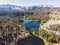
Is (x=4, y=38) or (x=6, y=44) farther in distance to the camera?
(x=4, y=38)

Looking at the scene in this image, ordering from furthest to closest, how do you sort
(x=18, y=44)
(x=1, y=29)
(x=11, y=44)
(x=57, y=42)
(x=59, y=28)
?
(x=59, y=28)
(x=1, y=29)
(x=57, y=42)
(x=18, y=44)
(x=11, y=44)

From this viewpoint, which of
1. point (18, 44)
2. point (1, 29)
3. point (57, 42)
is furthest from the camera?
point (1, 29)

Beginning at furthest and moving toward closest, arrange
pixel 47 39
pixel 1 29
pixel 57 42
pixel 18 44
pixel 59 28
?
1. pixel 59 28
2. pixel 1 29
3. pixel 47 39
4. pixel 57 42
5. pixel 18 44

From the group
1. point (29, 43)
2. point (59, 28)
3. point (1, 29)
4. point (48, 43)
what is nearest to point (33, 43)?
point (29, 43)

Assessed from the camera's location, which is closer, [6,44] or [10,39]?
[6,44]

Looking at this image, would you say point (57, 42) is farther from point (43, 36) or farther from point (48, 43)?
point (43, 36)

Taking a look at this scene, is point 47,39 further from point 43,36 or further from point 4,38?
point 4,38

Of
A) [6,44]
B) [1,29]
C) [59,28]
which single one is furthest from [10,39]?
[59,28]


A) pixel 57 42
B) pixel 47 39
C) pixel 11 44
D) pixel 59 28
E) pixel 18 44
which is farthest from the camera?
pixel 59 28
